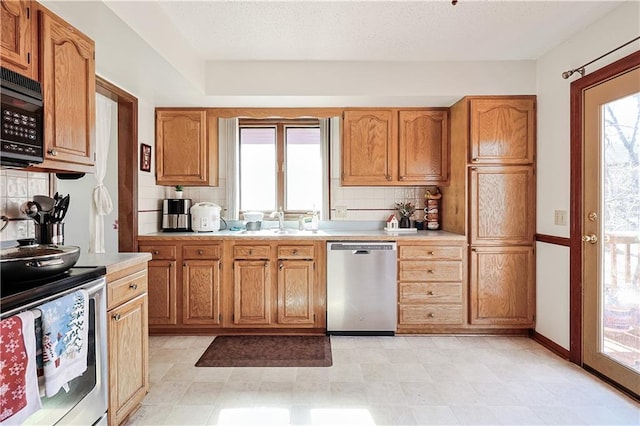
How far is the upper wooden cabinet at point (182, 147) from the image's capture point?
346cm

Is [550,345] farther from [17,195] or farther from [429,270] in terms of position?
[17,195]

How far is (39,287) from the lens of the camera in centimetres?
127

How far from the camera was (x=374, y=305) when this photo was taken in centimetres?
315

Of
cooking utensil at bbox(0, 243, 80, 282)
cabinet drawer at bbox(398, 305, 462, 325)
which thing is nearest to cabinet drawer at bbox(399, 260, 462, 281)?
cabinet drawer at bbox(398, 305, 462, 325)

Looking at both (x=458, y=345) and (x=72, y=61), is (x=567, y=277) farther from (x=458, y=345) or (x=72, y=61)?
(x=72, y=61)

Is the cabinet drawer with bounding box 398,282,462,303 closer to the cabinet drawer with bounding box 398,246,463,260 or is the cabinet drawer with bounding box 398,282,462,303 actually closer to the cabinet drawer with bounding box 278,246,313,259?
the cabinet drawer with bounding box 398,246,463,260

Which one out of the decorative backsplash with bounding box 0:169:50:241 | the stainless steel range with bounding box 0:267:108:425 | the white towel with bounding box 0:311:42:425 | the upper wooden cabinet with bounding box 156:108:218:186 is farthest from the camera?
the upper wooden cabinet with bounding box 156:108:218:186

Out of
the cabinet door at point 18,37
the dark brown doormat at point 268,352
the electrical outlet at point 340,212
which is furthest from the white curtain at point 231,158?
the cabinet door at point 18,37

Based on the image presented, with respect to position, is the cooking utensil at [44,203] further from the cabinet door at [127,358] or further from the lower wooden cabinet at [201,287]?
the lower wooden cabinet at [201,287]

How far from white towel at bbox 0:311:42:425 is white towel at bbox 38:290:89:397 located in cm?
6

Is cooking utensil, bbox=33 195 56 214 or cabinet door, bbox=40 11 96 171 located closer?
cabinet door, bbox=40 11 96 171

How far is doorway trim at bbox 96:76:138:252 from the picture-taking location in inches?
120

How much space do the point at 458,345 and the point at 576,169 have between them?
1667mm

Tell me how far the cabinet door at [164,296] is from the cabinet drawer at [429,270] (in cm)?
207
